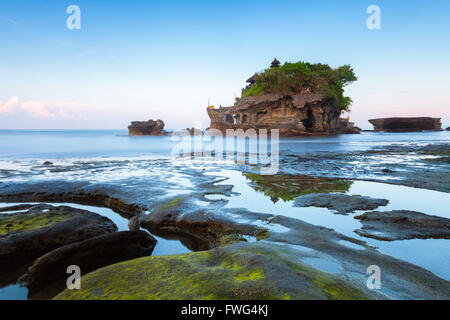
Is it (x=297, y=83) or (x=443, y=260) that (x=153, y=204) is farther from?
(x=297, y=83)

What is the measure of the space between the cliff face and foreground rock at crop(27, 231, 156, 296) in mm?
42566

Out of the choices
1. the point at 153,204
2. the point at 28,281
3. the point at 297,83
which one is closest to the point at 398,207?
the point at 153,204

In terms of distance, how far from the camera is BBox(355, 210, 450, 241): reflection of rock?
11.0ft

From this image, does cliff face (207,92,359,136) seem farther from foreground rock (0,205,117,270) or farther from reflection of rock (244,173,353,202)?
foreground rock (0,205,117,270)

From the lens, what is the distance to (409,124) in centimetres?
6931

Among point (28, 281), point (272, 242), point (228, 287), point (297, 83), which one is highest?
point (297, 83)

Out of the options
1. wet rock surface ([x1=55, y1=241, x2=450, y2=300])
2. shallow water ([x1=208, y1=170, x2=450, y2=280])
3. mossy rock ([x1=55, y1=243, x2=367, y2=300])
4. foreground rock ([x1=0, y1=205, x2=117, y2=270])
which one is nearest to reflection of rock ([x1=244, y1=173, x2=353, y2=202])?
shallow water ([x1=208, y1=170, x2=450, y2=280])

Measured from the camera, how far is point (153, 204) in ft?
17.2

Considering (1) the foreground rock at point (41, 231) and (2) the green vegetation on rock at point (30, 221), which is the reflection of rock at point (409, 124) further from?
(2) the green vegetation on rock at point (30, 221)

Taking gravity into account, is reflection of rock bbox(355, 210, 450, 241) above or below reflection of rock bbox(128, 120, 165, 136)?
below

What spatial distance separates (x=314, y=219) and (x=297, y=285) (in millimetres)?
2410

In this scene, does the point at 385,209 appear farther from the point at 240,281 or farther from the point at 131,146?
the point at 131,146
